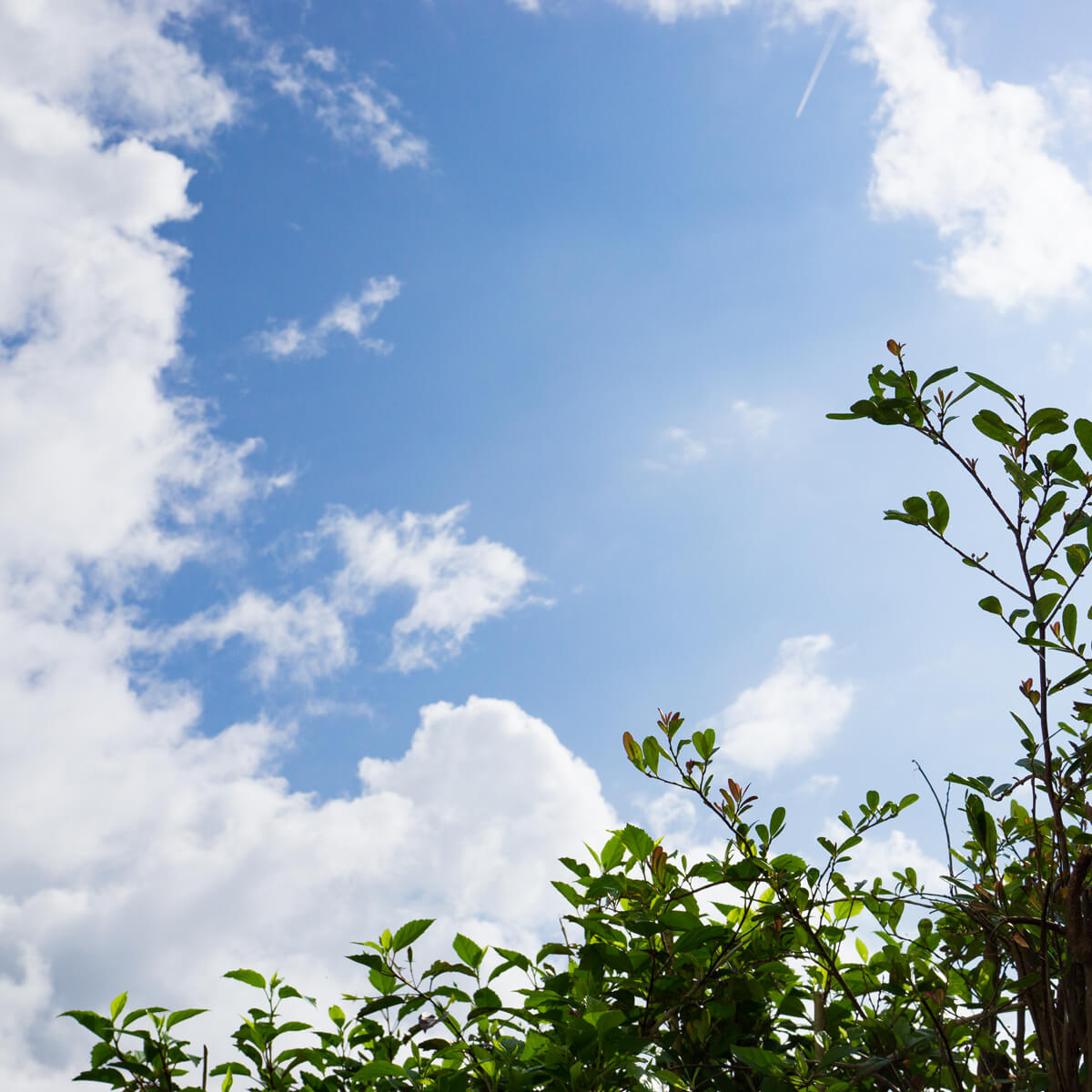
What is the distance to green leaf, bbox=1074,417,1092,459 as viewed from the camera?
7.47ft

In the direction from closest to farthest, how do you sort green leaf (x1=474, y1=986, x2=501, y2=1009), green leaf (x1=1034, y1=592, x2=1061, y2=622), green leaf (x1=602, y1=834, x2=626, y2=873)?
green leaf (x1=1034, y1=592, x2=1061, y2=622) < green leaf (x1=474, y1=986, x2=501, y2=1009) < green leaf (x1=602, y1=834, x2=626, y2=873)

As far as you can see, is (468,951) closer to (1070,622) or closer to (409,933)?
(409,933)

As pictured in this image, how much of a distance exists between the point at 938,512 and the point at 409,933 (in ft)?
6.42

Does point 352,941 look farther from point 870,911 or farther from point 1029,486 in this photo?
point 1029,486

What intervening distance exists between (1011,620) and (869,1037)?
1151mm

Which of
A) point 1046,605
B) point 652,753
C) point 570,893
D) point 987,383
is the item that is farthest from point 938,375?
point 570,893

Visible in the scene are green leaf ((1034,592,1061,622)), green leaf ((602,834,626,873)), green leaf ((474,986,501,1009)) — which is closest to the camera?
green leaf ((1034,592,1061,622))

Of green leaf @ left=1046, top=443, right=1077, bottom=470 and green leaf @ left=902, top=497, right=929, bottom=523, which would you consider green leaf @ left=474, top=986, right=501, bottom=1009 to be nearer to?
green leaf @ left=902, top=497, right=929, bottom=523

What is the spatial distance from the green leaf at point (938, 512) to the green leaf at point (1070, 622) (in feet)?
1.17

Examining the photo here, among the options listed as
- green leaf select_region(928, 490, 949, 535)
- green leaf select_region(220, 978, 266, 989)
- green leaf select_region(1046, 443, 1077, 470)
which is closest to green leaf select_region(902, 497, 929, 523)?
green leaf select_region(928, 490, 949, 535)

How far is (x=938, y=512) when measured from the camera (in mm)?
2416

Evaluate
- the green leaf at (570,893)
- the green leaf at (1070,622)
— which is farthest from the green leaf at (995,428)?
the green leaf at (570,893)

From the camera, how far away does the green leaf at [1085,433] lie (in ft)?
7.47

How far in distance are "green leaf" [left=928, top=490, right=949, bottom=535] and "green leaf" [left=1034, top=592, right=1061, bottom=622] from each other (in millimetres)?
302
